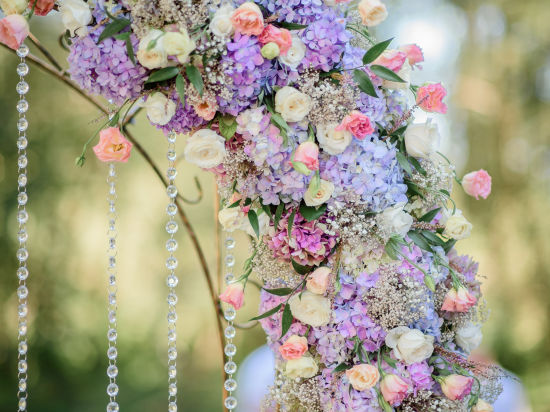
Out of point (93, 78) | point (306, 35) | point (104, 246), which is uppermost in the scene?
point (93, 78)

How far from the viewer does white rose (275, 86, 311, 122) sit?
1.26 meters

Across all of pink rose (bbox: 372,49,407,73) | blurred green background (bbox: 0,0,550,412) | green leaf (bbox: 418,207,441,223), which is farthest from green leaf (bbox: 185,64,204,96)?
blurred green background (bbox: 0,0,550,412)

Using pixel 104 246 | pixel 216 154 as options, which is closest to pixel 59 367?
pixel 104 246

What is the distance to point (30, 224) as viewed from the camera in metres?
5.18

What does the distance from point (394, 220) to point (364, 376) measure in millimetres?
382

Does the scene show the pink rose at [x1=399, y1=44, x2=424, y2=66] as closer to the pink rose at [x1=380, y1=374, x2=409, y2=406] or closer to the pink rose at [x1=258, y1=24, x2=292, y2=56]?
the pink rose at [x1=258, y1=24, x2=292, y2=56]

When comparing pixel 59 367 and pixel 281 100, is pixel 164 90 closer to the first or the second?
pixel 281 100

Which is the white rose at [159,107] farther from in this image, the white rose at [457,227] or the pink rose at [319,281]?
the white rose at [457,227]

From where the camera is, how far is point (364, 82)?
131cm

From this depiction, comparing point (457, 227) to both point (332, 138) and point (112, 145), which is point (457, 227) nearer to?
point (332, 138)

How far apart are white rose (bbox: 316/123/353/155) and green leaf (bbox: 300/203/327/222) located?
139 mm

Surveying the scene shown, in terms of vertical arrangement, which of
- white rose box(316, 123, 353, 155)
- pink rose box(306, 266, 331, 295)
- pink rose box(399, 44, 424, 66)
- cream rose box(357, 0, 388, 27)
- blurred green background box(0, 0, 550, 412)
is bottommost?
blurred green background box(0, 0, 550, 412)

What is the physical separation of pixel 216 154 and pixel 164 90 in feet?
0.61

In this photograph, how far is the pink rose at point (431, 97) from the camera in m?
1.45
